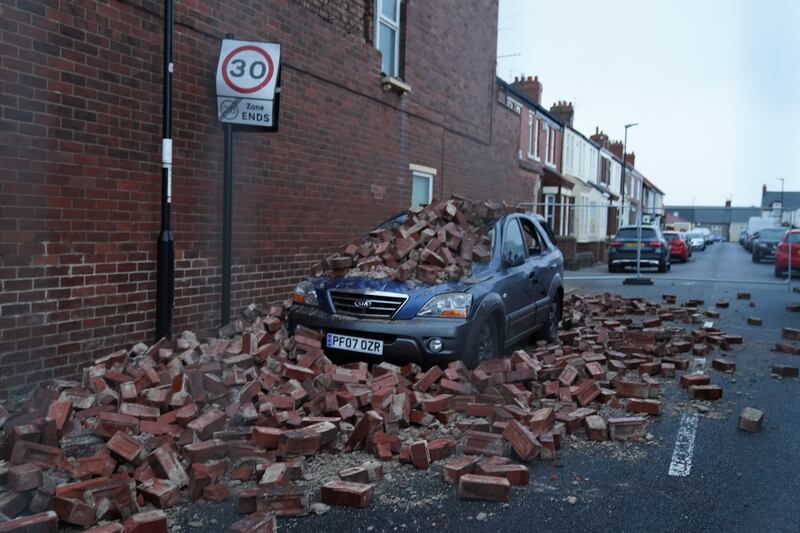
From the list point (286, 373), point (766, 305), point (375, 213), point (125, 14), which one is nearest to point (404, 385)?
point (286, 373)

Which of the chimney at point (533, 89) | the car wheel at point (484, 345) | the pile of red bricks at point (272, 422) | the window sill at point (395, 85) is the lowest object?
the pile of red bricks at point (272, 422)

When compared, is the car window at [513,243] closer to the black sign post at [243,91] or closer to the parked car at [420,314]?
the parked car at [420,314]

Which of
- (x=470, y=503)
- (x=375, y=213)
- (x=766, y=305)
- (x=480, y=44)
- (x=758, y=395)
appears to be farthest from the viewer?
(x=480, y=44)

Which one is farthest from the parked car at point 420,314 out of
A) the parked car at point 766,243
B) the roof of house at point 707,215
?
the roof of house at point 707,215

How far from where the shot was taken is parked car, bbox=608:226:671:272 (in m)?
22.6

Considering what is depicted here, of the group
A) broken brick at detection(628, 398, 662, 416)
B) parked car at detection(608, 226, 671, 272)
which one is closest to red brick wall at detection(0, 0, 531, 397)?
broken brick at detection(628, 398, 662, 416)

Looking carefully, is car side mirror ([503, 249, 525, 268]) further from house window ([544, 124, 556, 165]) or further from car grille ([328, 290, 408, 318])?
house window ([544, 124, 556, 165])

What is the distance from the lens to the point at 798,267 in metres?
20.4

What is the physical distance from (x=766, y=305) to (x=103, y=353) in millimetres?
12109

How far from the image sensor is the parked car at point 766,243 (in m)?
32.2

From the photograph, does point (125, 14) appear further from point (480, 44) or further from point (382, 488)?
point (480, 44)

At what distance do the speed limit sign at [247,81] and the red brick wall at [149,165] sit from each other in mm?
249

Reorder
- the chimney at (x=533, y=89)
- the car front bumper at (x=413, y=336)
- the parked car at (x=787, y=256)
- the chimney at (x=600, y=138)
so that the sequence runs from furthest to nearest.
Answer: the chimney at (x=600, y=138) → the chimney at (x=533, y=89) → the parked car at (x=787, y=256) → the car front bumper at (x=413, y=336)

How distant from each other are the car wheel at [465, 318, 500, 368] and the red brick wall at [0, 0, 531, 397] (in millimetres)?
3179
